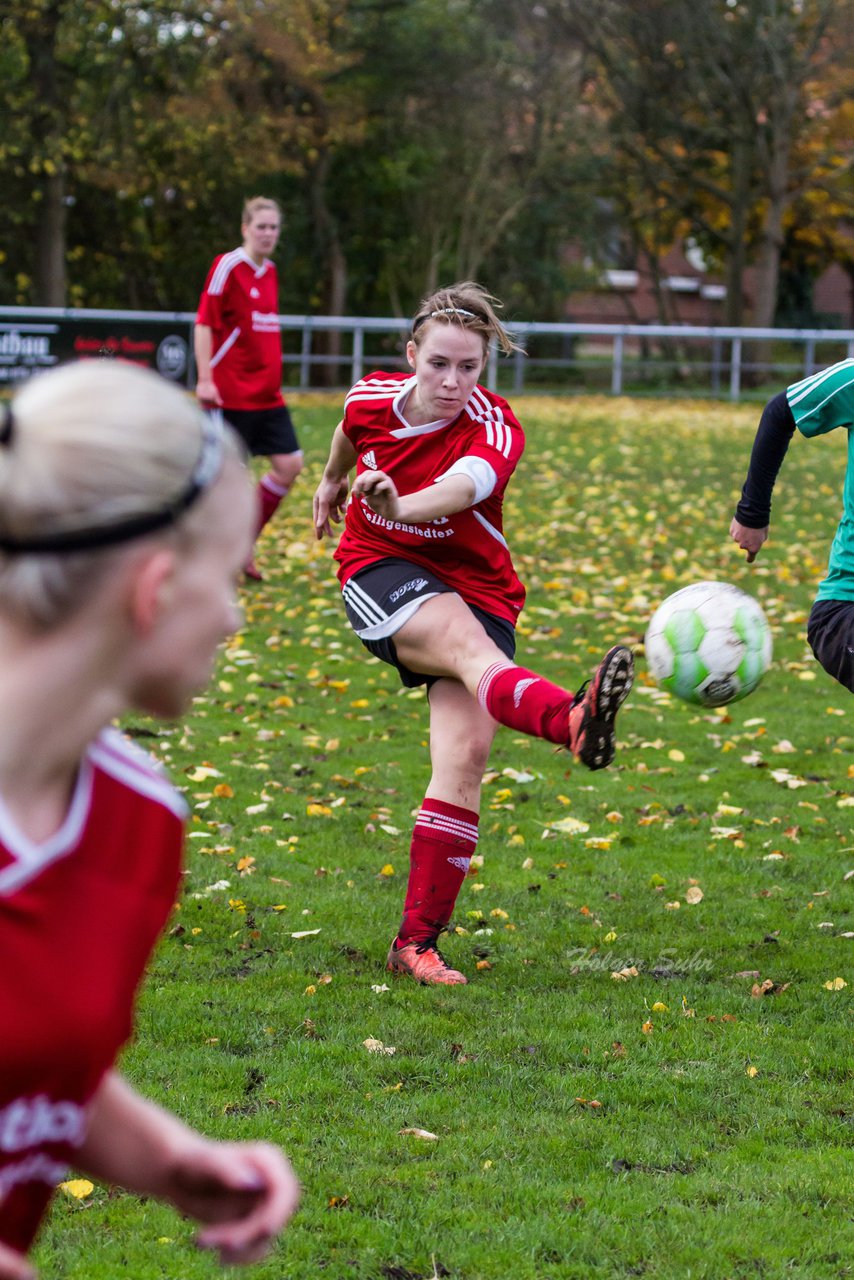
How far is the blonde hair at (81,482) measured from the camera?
4.92ft

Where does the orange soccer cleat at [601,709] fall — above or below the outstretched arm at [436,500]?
below

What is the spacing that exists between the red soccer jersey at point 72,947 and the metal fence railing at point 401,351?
20.0 meters

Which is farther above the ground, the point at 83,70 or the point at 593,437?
the point at 83,70

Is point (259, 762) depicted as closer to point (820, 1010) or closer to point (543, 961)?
point (543, 961)

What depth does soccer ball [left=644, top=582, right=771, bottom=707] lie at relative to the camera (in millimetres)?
4828

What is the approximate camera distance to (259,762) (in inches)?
306

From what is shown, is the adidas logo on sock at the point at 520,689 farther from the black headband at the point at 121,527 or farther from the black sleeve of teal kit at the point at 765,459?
the black headband at the point at 121,527

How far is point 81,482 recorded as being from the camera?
150cm

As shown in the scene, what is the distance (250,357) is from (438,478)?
22.5ft

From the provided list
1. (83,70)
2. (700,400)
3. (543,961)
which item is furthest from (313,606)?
(83,70)

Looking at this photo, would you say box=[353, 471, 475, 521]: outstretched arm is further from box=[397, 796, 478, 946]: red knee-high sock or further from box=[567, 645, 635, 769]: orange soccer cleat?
Result: box=[397, 796, 478, 946]: red knee-high sock

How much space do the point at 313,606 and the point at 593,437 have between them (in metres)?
10.7

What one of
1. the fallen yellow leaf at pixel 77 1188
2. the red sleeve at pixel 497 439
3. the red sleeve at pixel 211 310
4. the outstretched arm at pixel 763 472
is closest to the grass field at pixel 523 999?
the fallen yellow leaf at pixel 77 1188

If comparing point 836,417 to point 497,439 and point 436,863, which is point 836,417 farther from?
point 436,863
